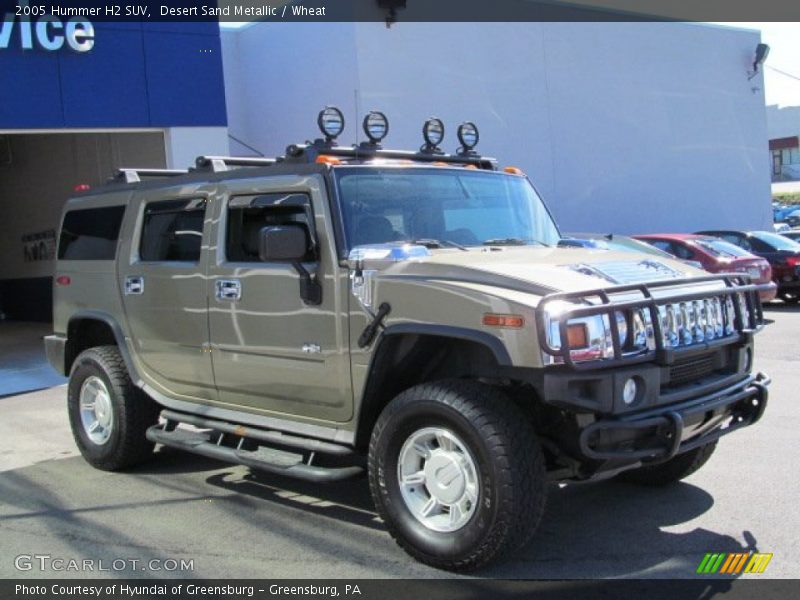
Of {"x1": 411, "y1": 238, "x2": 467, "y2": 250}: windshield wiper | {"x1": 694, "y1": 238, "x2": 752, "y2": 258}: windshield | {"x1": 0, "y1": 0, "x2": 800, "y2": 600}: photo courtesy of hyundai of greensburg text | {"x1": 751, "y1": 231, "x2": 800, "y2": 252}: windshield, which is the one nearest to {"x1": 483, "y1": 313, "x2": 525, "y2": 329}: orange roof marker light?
{"x1": 0, "y1": 0, "x2": 800, "y2": 600}: photo courtesy of hyundai of greensburg text

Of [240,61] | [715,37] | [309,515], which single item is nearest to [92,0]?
[240,61]

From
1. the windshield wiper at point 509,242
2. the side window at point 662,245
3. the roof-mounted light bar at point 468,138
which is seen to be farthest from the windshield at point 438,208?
the side window at point 662,245

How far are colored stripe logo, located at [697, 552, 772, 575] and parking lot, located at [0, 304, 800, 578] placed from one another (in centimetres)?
5

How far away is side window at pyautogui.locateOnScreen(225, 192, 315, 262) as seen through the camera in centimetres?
485

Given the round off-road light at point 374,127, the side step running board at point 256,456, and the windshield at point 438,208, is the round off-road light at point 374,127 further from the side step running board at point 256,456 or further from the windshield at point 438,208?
the side step running board at point 256,456

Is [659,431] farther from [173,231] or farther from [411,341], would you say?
[173,231]

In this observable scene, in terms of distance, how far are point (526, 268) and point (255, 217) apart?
1.87 meters

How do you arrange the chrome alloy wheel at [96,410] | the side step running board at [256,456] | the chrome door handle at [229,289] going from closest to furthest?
the side step running board at [256,456]
the chrome door handle at [229,289]
the chrome alloy wheel at [96,410]

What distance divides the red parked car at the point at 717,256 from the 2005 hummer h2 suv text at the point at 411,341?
892cm

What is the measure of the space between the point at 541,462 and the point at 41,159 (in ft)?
55.6

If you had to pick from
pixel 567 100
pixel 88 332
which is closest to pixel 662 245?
pixel 567 100

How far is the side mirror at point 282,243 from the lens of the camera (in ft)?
14.7

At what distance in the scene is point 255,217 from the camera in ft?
16.9

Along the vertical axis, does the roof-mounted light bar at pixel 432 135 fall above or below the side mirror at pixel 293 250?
above
